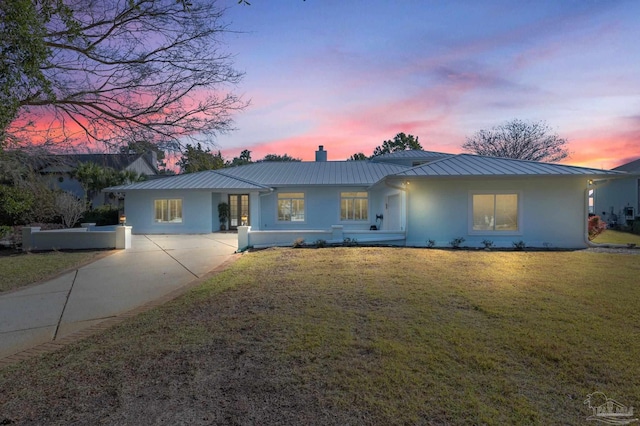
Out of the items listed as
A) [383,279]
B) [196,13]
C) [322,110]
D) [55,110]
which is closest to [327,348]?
[383,279]

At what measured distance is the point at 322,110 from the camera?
48.8 feet

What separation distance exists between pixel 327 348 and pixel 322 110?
12.3 m

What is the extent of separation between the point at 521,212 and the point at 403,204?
186 inches

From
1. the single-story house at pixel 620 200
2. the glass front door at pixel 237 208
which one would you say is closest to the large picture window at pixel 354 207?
the glass front door at pixel 237 208

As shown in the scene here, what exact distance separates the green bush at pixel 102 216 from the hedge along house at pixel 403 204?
249 inches

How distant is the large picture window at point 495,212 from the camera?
13812 millimetres

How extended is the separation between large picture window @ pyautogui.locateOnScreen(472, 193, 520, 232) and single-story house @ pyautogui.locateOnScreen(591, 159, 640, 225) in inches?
412

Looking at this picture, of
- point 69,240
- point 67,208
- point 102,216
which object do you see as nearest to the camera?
point 69,240

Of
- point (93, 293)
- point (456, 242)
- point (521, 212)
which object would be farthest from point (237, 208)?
point (521, 212)

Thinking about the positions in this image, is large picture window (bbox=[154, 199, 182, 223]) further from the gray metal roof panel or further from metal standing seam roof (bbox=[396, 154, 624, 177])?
metal standing seam roof (bbox=[396, 154, 624, 177])

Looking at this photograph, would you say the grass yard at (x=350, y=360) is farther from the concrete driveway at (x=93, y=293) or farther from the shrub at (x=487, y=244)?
the shrub at (x=487, y=244)

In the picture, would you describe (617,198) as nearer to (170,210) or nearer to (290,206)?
(290,206)

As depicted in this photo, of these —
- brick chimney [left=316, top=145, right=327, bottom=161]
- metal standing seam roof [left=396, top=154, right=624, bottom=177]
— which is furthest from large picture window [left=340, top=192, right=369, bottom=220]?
brick chimney [left=316, top=145, right=327, bottom=161]

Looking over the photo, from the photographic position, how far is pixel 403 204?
16.1 m
